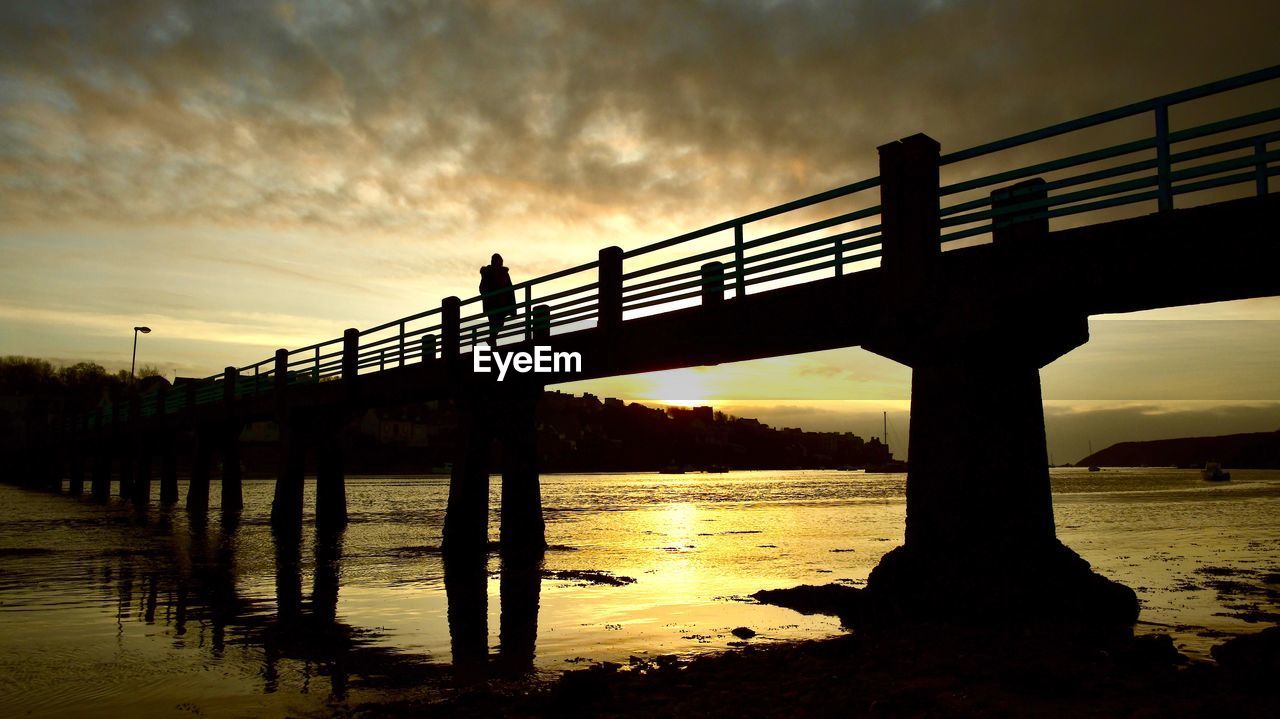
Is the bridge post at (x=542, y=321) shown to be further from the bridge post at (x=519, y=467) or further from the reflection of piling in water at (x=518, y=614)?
the reflection of piling in water at (x=518, y=614)

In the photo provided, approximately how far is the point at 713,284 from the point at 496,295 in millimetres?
6867

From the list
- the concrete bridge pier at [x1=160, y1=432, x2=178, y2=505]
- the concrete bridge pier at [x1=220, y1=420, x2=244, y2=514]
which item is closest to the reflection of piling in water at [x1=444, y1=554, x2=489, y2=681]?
the concrete bridge pier at [x1=220, y1=420, x2=244, y2=514]

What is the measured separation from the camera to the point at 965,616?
31.7ft

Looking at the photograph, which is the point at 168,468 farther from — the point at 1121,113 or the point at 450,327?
the point at 1121,113

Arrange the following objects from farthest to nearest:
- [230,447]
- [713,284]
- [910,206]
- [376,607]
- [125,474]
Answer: [125,474] < [230,447] < [713,284] < [376,607] < [910,206]

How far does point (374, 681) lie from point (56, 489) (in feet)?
213

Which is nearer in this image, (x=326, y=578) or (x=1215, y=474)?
(x=326, y=578)

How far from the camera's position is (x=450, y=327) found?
795 inches

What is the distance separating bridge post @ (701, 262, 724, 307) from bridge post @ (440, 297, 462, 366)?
782cm

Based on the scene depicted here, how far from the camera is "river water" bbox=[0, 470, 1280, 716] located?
7961 mm

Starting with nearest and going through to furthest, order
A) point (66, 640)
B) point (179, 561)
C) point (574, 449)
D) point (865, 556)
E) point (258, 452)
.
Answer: point (66, 640) < point (179, 561) < point (865, 556) < point (258, 452) < point (574, 449)

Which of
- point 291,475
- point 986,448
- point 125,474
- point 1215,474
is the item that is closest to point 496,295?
point 291,475

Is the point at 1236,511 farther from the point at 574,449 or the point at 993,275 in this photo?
the point at 574,449

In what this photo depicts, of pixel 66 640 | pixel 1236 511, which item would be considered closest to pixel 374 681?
pixel 66 640
